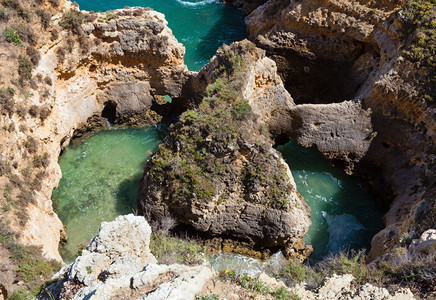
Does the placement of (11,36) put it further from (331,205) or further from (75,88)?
(331,205)

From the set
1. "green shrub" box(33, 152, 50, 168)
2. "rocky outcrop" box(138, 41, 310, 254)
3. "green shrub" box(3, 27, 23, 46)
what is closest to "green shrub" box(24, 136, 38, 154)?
"green shrub" box(33, 152, 50, 168)

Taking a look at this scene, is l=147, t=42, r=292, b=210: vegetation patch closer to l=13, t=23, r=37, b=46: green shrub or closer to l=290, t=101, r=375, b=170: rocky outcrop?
l=290, t=101, r=375, b=170: rocky outcrop

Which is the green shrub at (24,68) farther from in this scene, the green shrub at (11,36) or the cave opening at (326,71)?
the cave opening at (326,71)

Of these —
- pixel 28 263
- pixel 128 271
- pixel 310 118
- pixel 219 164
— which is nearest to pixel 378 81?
pixel 310 118

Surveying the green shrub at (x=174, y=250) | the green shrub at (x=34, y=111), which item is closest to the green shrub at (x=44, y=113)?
the green shrub at (x=34, y=111)

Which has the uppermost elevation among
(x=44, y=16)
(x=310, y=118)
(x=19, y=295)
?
(x=310, y=118)

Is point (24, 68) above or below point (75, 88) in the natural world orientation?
above

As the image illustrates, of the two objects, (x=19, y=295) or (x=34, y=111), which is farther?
(x=34, y=111)
